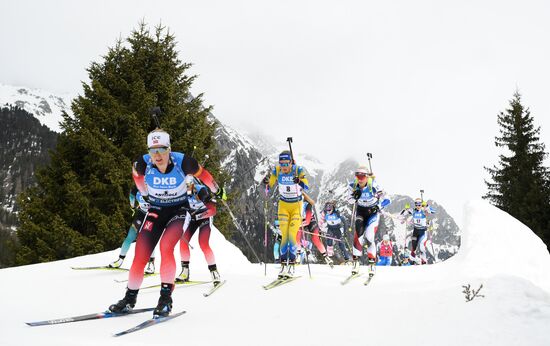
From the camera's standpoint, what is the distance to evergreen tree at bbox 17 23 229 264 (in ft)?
47.3

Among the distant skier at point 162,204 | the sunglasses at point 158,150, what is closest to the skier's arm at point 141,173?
the distant skier at point 162,204

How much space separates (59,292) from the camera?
714 cm

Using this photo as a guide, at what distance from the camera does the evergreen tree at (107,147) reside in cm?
1441

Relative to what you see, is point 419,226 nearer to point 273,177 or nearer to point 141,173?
point 273,177

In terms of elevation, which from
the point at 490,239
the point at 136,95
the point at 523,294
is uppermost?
the point at 136,95

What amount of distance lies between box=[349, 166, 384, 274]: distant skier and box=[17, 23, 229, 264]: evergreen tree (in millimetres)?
7340

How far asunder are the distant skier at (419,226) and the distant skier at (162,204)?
15.3 metres

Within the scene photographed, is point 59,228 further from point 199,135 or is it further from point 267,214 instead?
point 267,214

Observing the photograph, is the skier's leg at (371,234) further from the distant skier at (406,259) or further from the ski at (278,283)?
the distant skier at (406,259)

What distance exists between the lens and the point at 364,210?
999cm

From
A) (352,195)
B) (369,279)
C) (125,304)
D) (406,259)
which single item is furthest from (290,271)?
(406,259)

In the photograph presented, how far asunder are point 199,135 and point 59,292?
11.0 meters

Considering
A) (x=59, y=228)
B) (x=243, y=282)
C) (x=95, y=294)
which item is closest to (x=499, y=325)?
(x=243, y=282)

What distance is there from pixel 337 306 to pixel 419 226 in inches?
556
